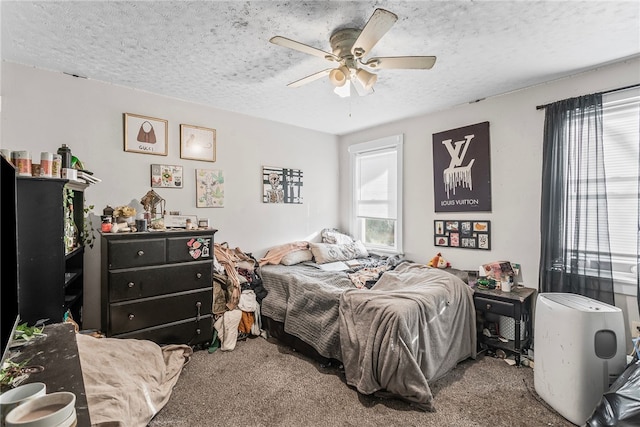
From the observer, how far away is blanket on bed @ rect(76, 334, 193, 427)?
163 cm

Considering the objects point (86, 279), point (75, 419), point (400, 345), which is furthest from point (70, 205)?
point (400, 345)

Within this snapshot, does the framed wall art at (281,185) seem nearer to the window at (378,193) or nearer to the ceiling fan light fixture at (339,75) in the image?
the window at (378,193)

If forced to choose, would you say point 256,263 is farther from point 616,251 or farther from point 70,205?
point 616,251

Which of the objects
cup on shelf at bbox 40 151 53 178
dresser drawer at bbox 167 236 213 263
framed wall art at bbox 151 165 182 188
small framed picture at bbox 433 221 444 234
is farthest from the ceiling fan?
small framed picture at bbox 433 221 444 234

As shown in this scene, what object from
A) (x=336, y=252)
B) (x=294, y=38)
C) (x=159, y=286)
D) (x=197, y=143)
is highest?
(x=294, y=38)

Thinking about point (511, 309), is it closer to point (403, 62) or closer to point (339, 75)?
point (403, 62)

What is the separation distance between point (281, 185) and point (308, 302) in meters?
1.80

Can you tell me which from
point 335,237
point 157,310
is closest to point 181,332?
point 157,310

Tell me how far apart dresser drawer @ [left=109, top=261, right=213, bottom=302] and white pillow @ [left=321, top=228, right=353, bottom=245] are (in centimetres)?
183

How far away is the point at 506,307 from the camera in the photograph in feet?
8.57

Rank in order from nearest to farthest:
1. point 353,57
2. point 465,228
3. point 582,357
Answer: point 582,357, point 353,57, point 465,228

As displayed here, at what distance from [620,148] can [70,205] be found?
4247 millimetres

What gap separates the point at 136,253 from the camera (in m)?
2.49

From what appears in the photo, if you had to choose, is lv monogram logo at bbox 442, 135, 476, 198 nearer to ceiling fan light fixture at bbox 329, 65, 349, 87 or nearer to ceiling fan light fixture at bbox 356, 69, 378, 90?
ceiling fan light fixture at bbox 356, 69, 378, 90
